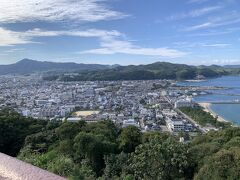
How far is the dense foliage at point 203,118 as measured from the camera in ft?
85.8

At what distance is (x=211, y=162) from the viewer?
7602mm

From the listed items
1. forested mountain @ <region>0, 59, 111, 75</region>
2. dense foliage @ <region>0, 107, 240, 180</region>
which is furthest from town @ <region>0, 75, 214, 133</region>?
forested mountain @ <region>0, 59, 111, 75</region>

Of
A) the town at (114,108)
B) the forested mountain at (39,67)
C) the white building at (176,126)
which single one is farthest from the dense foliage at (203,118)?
the forested mountain at (39,67)

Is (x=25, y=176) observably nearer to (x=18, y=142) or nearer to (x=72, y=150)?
(x=72, y=150)

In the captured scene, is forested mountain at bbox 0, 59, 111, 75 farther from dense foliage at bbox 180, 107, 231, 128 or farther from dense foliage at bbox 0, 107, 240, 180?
dense foliage at bbox 0, 107, 240, 180

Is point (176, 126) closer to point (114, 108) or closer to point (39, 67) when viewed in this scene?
point (114, 108)

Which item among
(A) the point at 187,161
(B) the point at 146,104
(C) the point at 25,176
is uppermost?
(C) the point at 25,176

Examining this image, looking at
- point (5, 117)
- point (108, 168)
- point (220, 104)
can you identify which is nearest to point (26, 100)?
point (220, 104)

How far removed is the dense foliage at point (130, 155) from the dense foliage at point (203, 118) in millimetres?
13747

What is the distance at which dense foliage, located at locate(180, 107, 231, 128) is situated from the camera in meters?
26.1

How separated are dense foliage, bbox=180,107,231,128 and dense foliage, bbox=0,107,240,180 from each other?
13.7m

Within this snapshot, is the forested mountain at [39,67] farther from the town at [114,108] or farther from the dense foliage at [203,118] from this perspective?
the dense foliage at [203,118]

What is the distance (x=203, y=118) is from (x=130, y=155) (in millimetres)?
21031

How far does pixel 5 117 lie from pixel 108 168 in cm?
870
